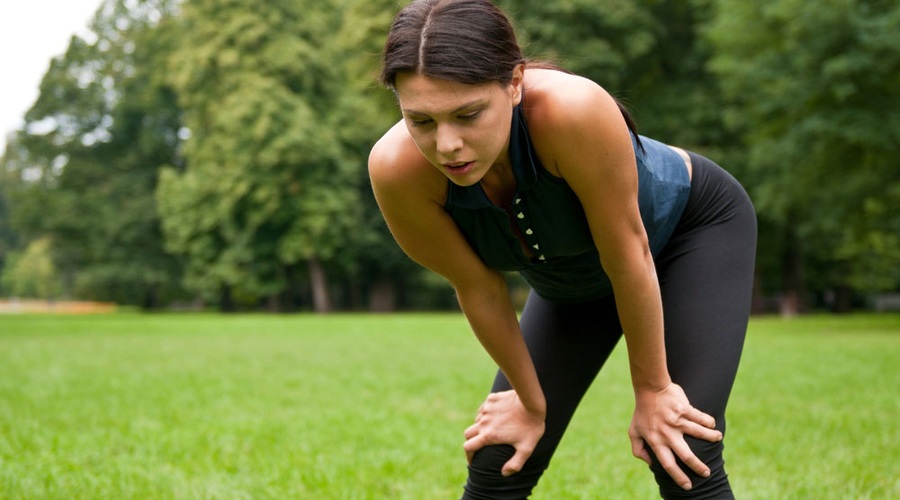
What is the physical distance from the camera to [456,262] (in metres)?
2.46

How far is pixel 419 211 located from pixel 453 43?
53 centimetres

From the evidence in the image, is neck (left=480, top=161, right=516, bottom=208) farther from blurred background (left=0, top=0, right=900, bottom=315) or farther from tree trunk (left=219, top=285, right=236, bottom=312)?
tree trunk (left=219, top=285, right=236, bottom=312)

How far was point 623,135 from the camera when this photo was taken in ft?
7.00

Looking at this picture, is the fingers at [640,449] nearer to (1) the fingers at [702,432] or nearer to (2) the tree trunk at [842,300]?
(1) the fingers at [702,432]

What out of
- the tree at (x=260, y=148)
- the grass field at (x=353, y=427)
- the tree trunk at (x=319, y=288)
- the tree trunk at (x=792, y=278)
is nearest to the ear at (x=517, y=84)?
the grass field at (x=353, y=427)

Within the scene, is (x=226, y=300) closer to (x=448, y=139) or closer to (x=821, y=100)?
(x=821, y=100)

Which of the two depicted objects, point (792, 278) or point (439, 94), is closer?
point (439, 94)

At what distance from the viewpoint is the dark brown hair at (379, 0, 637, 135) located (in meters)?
1.93

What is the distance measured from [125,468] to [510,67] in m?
3.76

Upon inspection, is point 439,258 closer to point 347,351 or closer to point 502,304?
point 502,304

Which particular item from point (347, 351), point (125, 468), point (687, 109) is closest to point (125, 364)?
point (347, 351)

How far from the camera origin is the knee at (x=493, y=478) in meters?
2.58

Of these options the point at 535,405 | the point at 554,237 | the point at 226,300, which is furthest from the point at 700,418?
the point at 226,300

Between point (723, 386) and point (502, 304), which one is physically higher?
point (502, 304)
